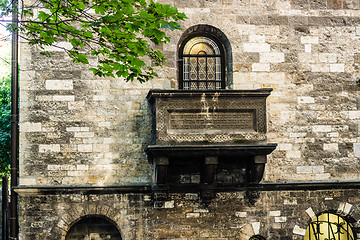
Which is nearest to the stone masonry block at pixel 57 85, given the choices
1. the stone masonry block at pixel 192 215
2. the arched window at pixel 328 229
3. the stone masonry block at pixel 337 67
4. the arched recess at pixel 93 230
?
the arched recess at pixel 93 230

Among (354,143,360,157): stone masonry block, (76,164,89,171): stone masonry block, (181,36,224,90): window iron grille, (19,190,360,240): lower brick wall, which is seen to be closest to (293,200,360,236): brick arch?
(19,190,360,240): lower brick wall

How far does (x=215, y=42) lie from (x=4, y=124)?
8.34 m

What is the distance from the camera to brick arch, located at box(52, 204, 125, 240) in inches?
362

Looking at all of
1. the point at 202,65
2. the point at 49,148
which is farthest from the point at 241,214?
the point at 49,148

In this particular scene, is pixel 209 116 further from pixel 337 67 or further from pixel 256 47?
pixel 337 67

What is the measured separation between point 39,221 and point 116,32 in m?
4.76

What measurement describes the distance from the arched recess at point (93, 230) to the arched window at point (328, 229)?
424 centimetres

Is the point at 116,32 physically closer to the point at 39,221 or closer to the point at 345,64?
the point at 39,221

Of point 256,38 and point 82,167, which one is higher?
point 256,38

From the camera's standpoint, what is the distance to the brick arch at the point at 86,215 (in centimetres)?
920

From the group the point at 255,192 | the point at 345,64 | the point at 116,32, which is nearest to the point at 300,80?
the point at 345,64

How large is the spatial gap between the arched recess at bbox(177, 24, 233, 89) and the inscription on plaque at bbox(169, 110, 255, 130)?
3.58 feet

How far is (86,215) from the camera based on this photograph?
927 cm

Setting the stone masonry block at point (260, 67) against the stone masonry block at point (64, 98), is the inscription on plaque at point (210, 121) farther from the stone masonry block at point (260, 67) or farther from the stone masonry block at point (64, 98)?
the stone masonry block at point (64, 98)
